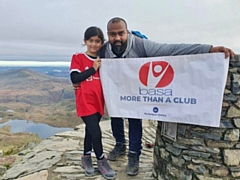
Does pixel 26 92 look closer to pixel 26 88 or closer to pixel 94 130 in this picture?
pixel 26 88

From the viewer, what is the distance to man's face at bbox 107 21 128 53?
3406mm

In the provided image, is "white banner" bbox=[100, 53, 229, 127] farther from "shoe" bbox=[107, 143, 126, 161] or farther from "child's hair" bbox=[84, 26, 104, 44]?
"shoe" bbox=[107, 143, 126, 161]

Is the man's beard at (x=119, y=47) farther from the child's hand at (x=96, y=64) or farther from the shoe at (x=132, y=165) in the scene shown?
the shoe at (x=132, y=165)

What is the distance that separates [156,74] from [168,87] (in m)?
0.22

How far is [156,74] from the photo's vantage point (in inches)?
130

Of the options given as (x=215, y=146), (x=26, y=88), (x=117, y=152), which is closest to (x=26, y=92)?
(x=26, y=88)

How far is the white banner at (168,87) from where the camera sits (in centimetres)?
295

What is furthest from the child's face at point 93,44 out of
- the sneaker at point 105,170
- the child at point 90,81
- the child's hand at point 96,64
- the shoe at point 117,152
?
the shoe at point 117,152

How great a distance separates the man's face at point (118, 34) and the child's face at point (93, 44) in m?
→ 0.26

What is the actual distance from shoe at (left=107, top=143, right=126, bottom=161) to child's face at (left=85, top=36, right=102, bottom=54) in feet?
6.11

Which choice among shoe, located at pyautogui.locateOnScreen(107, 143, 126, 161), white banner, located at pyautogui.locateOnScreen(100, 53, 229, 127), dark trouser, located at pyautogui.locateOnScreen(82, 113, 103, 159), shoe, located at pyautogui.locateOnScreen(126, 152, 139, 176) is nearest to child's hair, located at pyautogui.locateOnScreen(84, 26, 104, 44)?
white banner, located at pyautogui.locateOnScreen(100, 53, 229, 127)

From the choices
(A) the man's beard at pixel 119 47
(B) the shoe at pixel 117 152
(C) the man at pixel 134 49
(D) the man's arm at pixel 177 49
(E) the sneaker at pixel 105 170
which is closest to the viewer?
(D) the man's arm at pixel 177 49

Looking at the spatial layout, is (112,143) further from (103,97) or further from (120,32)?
(120,32)

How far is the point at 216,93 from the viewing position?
293 cm
